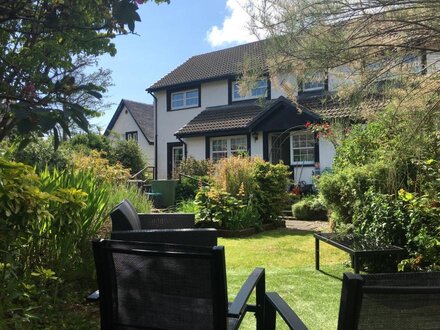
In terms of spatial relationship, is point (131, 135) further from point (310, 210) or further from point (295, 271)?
point (295, 271)

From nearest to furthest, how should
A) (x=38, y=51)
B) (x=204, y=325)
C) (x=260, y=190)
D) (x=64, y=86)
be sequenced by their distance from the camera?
(x=204, y=325), (x=64, y=86), (x=38, y=51), (x=260, y=190)

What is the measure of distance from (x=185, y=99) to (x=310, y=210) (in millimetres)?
11567

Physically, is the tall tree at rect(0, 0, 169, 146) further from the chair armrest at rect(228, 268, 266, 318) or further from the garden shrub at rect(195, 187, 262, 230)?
the garden shrub at rect(195, 187, 262, 230)

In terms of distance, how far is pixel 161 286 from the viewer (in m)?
1.98

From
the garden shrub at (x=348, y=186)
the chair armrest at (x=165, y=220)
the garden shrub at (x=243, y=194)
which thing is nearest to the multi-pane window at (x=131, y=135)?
the garden shrub at (x=243, y=194)

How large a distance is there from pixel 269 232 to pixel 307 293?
471cm

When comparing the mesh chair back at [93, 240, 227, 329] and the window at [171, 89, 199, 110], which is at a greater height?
the window at [171, 89, 199, 110]

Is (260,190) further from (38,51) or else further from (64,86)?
(64,86)

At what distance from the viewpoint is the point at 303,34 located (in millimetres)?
3885

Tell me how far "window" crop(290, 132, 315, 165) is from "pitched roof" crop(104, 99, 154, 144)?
524 inches

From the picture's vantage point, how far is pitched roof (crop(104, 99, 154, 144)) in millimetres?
27695

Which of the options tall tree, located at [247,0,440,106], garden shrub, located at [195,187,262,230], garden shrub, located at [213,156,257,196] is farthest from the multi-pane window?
tall tree, located at [247,0,440,106]

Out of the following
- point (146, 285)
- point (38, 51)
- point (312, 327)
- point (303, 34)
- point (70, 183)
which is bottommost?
point (312, 327)

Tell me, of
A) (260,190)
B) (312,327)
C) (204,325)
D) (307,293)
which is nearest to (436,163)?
(307,293)
